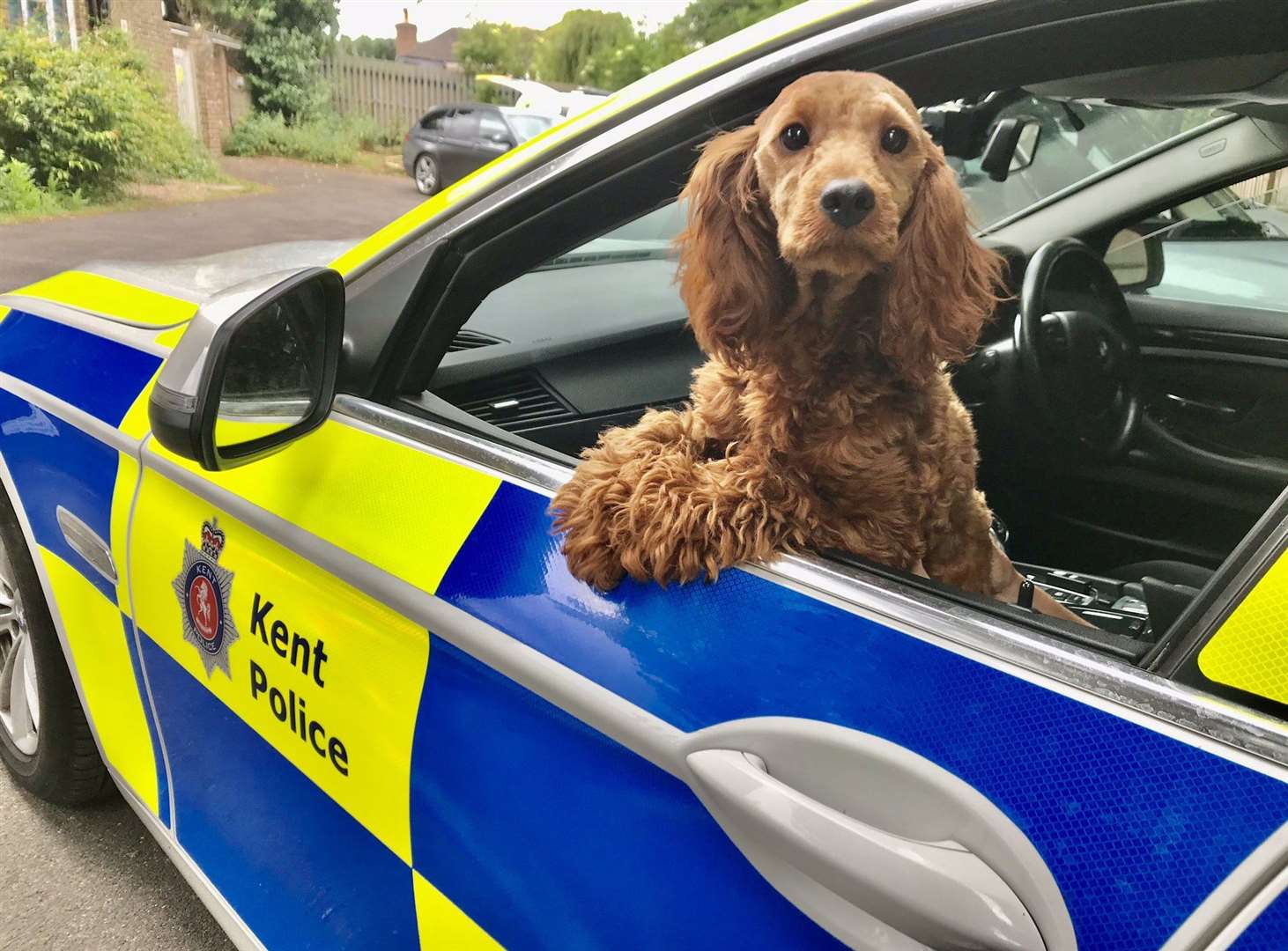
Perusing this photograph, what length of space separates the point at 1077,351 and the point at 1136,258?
58 cm

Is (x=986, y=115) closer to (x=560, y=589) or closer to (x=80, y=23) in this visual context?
(x=560, y=589)

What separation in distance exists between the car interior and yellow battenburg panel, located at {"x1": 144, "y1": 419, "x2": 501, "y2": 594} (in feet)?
0.31

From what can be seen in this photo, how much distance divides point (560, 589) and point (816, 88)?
1.84ft

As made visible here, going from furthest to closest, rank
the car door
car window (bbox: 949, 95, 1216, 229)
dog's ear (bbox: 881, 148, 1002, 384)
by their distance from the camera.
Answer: the car door < car window (bbox: 949, 95, 1216, 229) < dog's ear (bbox: 881, 148, 1002, 384)

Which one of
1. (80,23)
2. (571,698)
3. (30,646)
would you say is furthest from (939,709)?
(80,23)

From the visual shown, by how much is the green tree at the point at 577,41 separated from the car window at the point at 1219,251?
6.83 ft

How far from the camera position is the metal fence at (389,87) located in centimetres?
880

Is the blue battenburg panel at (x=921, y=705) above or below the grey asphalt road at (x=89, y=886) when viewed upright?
above

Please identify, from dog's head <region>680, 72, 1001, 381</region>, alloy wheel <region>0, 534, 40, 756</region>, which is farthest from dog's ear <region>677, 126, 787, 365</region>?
alloy wheel <region>0, 534, 40, 756</region>

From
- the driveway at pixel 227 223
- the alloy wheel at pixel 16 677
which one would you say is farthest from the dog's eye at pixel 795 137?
the driveway at pixel 227 223

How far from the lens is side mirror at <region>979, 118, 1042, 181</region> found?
1.63 m

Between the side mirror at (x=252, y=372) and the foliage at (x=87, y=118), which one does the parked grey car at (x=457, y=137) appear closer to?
the foliage at (x=87, y=118)

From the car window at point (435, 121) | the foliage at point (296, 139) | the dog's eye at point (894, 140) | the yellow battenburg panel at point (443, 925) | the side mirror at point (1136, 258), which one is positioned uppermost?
the car window at point (435, 121)

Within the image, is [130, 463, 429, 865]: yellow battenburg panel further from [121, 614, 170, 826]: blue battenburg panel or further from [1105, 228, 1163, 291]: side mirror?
[1105, 228, 1163, 291]: side mirror
